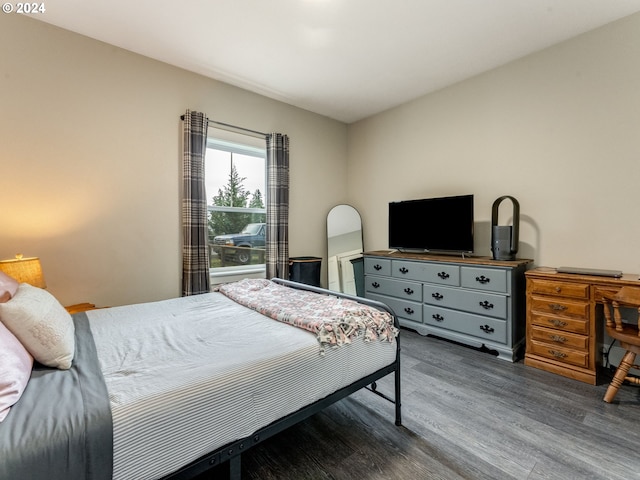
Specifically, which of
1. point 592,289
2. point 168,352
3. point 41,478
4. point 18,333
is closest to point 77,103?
point 18,333

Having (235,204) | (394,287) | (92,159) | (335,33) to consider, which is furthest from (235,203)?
(394,287)

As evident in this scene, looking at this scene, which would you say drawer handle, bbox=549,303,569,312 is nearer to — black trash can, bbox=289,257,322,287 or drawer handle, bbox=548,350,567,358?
drawer handle, bbox=548,350,567,358

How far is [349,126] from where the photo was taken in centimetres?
455

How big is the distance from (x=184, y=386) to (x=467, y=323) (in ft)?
8.55

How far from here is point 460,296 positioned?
2840 millimetres

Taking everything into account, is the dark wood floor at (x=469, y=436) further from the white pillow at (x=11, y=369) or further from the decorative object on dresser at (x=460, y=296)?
the white pillow at (x=11, y=369)

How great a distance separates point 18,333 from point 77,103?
6.98 ft

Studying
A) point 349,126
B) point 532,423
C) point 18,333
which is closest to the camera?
point 18,333

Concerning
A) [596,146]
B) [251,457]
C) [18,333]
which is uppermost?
[596,146]

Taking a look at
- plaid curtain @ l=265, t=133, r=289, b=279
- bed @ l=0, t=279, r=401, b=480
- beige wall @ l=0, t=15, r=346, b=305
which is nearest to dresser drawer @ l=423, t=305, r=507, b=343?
bed @ l=0, t=279, r=401, b=480

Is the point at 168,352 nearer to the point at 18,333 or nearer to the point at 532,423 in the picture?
the point at 18,333

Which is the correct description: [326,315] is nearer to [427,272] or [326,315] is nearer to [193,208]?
[427,272]

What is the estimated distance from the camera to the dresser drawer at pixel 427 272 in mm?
2884

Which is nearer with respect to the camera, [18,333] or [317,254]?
[18,333]
